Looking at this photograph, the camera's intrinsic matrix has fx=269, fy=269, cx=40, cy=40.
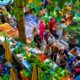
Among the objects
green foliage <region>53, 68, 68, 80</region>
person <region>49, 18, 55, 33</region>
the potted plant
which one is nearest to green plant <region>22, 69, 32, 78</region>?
green foliage <region>53, 68, 68, 80</region>

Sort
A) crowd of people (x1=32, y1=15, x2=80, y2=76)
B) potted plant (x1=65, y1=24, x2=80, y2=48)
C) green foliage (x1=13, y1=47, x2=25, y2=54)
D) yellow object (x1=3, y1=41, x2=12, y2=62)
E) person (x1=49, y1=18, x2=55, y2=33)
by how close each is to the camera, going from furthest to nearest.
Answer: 1. person (x1=49, y1=18, x2=55, y2=33)
2. potted plant (x1=65, y1=24, x2=80, y2=48)
3. green foliage (x1=13, y1=47, x2=25, y2=54)
4. yellow object (x1=3, y1=41, x2=12, y2=62)
5. crowd of people (x1=32, y1=15, x2=80, y2=76)

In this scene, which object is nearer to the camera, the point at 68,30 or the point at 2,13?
the point at 68,30

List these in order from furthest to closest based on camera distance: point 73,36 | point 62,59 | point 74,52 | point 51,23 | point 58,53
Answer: point 51,23 < point 73,36 < point 74,52 < point 58,53 < point 62,59

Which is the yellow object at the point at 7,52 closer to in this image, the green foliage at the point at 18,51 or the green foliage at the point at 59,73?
the green foliage at the point at 18,51

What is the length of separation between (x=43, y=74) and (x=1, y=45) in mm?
3328

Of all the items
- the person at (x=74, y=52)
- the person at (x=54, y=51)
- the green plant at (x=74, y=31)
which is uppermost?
the green plant at (x=74, y=31)

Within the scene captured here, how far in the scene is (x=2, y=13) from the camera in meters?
14.7

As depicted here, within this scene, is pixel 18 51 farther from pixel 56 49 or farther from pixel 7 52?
pixel 56 49

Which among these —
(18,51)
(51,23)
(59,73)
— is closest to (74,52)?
(59,73)

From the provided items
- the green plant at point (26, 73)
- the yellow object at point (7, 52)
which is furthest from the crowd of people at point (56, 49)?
the yellow object at point (7, 52)

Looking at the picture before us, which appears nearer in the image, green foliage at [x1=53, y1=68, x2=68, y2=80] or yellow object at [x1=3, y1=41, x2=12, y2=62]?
green foliage at [x1=53, y1=68, x2=68, y2=80]

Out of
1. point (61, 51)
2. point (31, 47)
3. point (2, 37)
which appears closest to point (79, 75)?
point (61, 51)

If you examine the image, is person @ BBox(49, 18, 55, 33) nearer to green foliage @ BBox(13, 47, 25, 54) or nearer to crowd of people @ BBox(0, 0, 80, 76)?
crowd of people @ BBox(0, 0, 80, 76)

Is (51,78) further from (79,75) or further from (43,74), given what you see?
(79,75)
